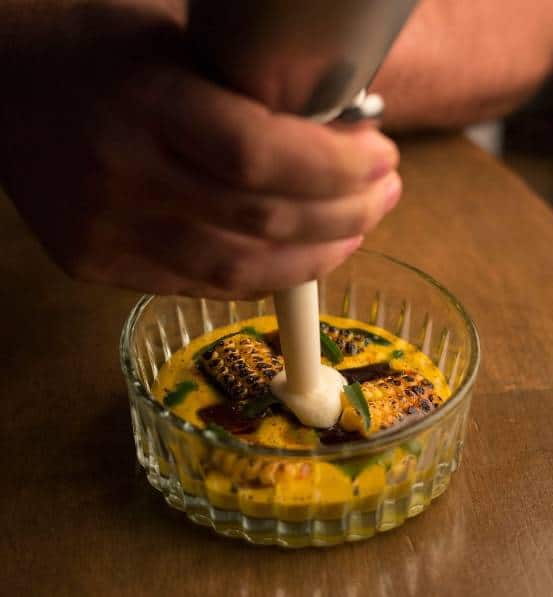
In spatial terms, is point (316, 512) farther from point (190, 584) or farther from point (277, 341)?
point (277, 341)

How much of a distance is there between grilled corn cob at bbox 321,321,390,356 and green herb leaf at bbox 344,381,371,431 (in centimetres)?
11

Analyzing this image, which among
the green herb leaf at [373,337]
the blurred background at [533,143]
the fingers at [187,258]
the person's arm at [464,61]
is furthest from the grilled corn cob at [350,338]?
the blurred background at [533,143]

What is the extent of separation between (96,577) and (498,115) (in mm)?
1111

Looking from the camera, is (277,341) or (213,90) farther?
(277,341)

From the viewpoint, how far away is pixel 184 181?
0.50 m

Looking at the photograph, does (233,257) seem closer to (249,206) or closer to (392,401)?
(249,206)

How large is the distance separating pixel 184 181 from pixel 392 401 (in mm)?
290

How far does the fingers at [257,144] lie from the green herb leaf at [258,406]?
0.25 metres

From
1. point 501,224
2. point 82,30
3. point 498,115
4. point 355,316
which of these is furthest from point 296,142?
point 498,115

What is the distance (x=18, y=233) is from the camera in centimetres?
106

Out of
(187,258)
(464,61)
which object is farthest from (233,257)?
(464,61)

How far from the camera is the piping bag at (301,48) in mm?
421

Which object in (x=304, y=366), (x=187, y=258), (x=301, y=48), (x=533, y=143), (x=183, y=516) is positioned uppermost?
(x=301, y=48)

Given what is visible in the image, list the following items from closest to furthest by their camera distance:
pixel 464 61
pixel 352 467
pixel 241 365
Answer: pixel 352 467 < pixel 241 365 < pixel 464 61
